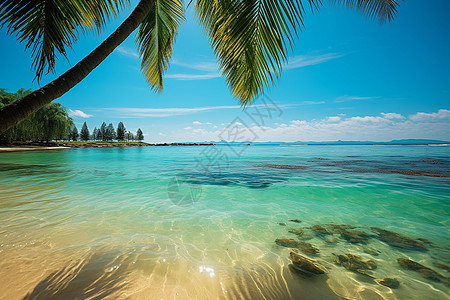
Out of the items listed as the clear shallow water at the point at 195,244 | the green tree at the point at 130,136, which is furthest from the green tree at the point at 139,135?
the clear shallow water at the point at 195,244

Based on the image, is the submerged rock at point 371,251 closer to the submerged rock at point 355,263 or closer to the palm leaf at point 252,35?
the submerged rock at point 355,263

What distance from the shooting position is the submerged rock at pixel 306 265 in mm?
2350

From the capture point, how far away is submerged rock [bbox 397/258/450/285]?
2.29m

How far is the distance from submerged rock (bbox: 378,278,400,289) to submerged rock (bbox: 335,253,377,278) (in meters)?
0.15

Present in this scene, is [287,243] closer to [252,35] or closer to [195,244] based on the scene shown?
[195,244]

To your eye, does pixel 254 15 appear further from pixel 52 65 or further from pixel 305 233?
pixel 305 233

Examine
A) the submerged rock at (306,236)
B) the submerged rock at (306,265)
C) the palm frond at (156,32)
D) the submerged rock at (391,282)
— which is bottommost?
the submerged rock at (306,236)

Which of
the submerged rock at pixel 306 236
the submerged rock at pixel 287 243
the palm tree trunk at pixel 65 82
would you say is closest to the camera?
the palm tree trunk at pixel 65 82

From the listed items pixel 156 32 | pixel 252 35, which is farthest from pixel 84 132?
pixel 252 35

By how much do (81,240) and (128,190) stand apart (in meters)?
3.88

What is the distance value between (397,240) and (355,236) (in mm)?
653

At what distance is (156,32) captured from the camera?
4.67m

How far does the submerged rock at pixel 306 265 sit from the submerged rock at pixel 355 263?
35 centimetres

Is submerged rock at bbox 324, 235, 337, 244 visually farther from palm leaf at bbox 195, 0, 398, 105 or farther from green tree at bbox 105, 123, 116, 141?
green tree at bbox 105, 123, 116, 141
